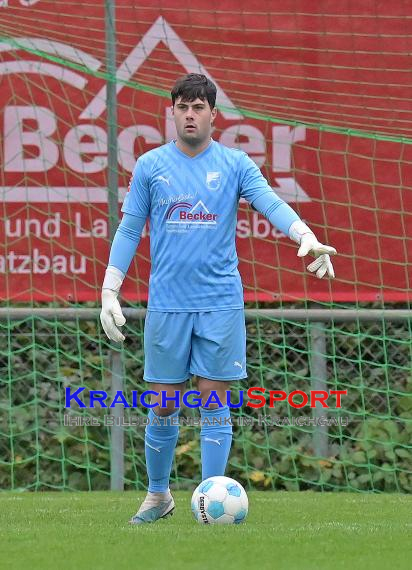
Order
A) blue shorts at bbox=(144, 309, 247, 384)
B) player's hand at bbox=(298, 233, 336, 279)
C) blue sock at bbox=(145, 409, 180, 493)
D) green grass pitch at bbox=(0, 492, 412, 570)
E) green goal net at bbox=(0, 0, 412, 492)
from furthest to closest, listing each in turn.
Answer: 1. green goal net at bbox=(0, 0, 412, 492)
2. blue sock at bbox=(145, 409, 180, 493)
3. blue shorts at bbox=(144, 309, 247, 384)
4. player's hand at bbox=(298, 233, 336, 279)
5. green grass pitch at bbox=(0, 492, 412, 570)

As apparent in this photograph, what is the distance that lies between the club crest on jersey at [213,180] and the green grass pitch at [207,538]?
1.34 metres

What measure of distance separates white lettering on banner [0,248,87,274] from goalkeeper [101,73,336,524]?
2199mm

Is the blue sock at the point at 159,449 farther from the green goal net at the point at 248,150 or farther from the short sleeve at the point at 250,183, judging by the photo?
the green goal net at the point at 248,150

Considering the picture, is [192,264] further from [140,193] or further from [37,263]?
[37,263]

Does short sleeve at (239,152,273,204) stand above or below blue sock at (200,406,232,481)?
above

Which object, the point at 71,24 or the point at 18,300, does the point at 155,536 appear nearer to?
the point at 18,300

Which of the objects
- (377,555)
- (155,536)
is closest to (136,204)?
(155,536)

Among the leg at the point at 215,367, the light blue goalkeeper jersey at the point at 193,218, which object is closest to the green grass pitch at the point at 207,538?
the leg at the point at 215,367

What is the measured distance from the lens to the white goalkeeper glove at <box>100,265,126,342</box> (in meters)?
5.05

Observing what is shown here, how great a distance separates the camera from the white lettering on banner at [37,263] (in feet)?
24.1

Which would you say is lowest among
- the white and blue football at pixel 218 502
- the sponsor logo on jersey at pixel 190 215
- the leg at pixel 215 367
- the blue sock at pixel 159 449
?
the white and blue football at pixel 218 502

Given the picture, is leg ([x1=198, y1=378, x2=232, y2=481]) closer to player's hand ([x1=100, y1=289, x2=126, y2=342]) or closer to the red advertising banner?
player's hand ([x1=100, y1=289, x2=126, y2=342])

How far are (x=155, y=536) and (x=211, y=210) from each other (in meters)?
1.31

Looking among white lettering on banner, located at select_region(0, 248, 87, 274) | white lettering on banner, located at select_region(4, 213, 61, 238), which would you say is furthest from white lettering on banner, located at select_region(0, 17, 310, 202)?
white lettering on banner, located at select_region(0, 248, 87, 274)
